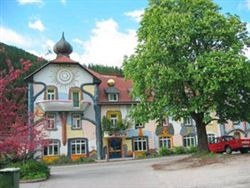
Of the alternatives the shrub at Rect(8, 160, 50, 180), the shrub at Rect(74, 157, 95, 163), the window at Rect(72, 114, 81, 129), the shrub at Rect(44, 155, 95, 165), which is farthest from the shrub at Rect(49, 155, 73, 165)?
the shrub at Rect(8, 160, 50, 180)

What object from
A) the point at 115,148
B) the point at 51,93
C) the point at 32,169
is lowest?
the point at 32,169

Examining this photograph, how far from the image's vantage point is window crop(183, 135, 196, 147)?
51106 millimetres

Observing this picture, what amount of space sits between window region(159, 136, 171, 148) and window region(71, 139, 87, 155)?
9.25m

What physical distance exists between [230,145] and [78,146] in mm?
16960

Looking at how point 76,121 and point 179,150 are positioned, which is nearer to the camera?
point 76,121

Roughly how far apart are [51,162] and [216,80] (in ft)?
74.7

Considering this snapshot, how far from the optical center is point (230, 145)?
38.1m

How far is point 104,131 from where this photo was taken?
155 feet

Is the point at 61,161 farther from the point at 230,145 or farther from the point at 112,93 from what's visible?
the point at 230,145

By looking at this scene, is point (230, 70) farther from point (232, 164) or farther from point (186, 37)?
point (232, 164)

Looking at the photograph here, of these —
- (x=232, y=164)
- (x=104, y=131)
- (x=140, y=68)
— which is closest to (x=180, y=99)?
(x=140, y=68)

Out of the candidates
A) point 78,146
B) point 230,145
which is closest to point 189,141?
point 230,145

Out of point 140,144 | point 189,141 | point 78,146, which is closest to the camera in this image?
point 78,146

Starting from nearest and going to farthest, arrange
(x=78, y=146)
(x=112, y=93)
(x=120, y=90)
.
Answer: (x=78, y=146), (x=112, y=93), (x=120, y=90)
